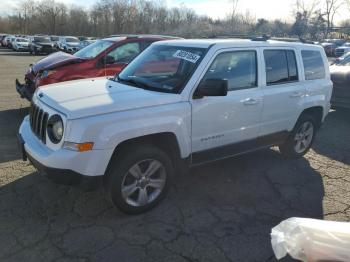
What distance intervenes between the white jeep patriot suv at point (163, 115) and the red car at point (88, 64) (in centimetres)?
276

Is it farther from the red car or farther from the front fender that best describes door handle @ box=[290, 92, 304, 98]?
the red car

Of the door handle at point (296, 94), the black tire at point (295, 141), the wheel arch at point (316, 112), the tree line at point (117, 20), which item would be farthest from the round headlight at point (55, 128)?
the tree line at point (117, 20)

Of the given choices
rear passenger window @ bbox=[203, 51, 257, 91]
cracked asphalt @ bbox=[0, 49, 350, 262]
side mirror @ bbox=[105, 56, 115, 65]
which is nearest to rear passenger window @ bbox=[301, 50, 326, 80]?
rear passenger window @ bbox=[203, 51, 257, 91]

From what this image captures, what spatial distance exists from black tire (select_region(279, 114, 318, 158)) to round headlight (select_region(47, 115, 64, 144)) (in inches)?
140

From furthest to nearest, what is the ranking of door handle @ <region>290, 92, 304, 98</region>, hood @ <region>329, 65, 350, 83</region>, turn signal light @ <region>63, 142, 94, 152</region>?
1. hood @ <region>329, 65, 350, 83</region>
2. door handle @ <region>290, 92, 304, 98</region>
3. turn signal light @ <region>63, 142, 94, 152</region>

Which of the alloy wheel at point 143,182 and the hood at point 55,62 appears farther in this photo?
the hood at point 55,62

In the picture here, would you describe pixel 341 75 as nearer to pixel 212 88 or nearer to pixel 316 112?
pixel 316 112

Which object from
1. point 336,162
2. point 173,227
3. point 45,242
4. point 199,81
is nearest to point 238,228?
point 173,227

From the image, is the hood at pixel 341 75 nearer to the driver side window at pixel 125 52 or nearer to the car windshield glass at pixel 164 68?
the driver side window at pixel 125 52

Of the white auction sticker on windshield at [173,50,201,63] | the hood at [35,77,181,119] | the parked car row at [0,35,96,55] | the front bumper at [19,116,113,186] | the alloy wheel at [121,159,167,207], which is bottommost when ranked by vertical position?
the alloy wheel at [121,159,167,207]

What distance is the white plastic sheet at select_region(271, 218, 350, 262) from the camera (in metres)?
2.45

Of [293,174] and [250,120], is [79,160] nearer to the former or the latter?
[250,120]

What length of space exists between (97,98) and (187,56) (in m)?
1.23

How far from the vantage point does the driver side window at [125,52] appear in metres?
7.64
